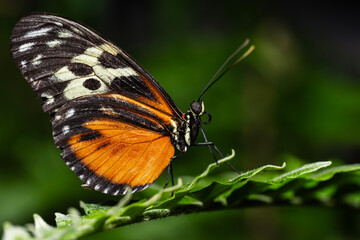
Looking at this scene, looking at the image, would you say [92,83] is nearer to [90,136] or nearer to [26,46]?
[90,136]

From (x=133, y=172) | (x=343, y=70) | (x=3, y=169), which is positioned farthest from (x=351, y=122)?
(x=3, y=169)

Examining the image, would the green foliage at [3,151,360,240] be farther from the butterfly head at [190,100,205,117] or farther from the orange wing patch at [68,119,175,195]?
the butterfly head at [190,100,205,117]

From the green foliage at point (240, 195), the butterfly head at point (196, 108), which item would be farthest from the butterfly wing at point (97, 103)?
the green foliage at point (240, 195)

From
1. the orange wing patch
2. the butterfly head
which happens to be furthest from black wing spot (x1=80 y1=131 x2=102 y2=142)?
the butterfly head

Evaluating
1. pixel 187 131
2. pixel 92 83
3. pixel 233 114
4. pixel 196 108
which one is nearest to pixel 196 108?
pixel 196 108

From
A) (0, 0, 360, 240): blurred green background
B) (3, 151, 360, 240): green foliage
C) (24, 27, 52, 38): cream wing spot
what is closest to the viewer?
(3, 151, 360, 240): green foliage

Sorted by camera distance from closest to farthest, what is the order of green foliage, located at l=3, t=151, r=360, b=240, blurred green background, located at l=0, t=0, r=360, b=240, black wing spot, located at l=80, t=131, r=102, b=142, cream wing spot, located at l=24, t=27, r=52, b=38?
green foliage, located at l=3, t=151, r=360, b=240
cream wing spot, located at l=24, t=27, r=52, b=38
black wing spot, located at l=80, t=131, r=102, b=142
blurred green background, located at l=0, t=0, r=360, b=240
